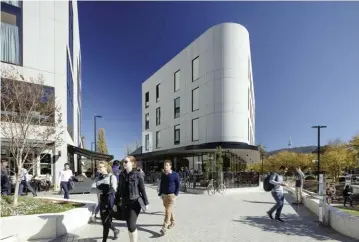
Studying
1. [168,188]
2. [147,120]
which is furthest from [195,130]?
[168,188]

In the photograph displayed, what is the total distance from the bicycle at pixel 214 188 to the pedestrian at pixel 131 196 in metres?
12.4

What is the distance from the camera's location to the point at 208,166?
19.3 m

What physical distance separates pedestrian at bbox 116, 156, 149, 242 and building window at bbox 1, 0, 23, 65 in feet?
53.2

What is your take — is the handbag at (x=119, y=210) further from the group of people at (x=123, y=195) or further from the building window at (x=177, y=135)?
the building window at (x=177, y=135)

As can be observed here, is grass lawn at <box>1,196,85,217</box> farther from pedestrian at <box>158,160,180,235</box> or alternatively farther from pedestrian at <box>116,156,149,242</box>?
pedestrian at <box>116,156,149,242</box>

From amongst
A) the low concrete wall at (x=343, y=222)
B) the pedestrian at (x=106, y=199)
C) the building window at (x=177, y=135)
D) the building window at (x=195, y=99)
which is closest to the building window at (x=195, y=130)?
the building window at (x=195, y=99)

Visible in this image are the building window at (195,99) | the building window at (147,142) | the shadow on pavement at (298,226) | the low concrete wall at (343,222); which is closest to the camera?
the low concrete wall at (343,222)

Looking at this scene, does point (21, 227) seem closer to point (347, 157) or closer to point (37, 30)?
point (37, 30)

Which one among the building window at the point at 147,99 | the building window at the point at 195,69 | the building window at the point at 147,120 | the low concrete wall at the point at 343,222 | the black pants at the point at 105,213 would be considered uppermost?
the building window at the point at 195,69

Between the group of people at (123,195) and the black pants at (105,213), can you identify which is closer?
the group of people at (123,195)

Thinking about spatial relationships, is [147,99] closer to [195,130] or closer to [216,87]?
[195,130]

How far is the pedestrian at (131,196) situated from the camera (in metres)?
5.29

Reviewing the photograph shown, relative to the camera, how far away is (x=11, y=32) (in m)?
18.2

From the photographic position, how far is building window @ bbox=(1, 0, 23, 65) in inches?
703
